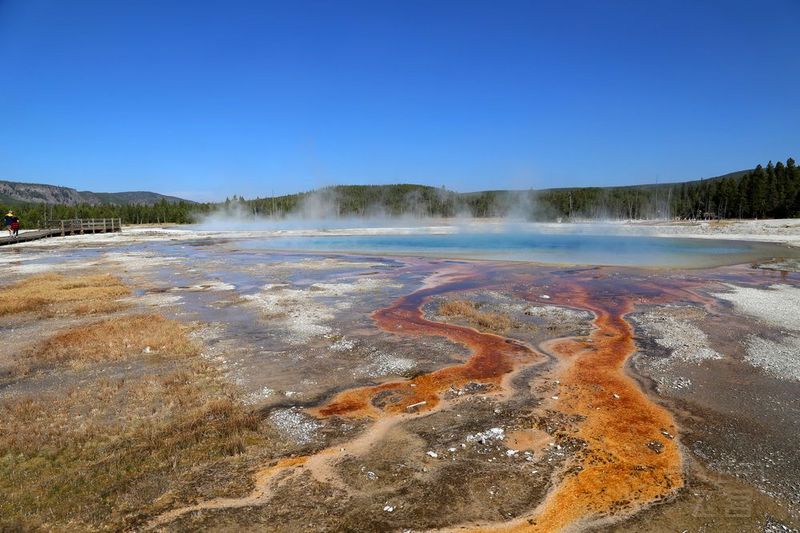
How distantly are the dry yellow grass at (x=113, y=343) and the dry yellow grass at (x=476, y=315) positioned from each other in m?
7.48

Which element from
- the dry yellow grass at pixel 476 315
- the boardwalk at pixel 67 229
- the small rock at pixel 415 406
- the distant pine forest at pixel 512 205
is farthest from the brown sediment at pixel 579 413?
the distant pine forest at pixel 512 205

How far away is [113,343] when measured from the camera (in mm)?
11492

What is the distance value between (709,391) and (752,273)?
66.4 ft

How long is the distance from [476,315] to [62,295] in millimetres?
15444

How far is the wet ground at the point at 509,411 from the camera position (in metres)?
5.21

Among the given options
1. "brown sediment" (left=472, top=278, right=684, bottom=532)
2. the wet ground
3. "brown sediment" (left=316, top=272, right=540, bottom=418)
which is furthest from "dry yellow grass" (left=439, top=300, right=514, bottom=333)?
"brown sediment" (left=472, top=278, right=684, bottom=532)

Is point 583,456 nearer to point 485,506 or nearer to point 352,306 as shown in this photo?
point 485,506

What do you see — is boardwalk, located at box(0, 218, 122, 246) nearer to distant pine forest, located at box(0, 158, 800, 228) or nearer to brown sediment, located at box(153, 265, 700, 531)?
distant pine forest, located at box(0, 158, 800, 228)

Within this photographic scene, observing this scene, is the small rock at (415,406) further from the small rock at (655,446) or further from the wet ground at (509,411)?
the small rock at (655,446)

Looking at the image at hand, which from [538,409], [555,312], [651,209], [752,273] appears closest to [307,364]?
[538,409]

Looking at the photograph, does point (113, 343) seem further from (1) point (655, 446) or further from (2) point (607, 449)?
(1) point (655, 446)

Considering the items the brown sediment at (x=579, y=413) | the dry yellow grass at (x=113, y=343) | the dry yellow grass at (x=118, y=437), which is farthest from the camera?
the dry yellow grass at (x=113, y=343)

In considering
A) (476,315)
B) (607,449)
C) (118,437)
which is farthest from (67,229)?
(607,449)

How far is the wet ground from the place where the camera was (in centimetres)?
521
